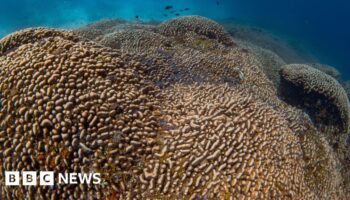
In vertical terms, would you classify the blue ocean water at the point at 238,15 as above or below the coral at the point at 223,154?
above

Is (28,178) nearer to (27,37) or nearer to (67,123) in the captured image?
(67,123)

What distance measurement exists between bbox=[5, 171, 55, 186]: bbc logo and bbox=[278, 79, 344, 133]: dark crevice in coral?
220 inches

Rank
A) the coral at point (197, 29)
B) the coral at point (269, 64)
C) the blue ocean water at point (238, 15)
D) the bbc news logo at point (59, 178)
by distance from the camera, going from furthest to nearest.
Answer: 1. the blue ocean water at point (238, 15)
2. the coral at point (269, 64)
3. the coral at point (197, 29)
4. the bbc news logo at point (59, 178)

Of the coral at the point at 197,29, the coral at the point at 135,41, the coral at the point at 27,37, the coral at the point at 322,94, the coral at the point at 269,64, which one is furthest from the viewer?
the coral at the point at 269,64

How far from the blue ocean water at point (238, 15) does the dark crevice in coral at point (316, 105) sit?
543 inches

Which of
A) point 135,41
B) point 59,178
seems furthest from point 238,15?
point 59,178

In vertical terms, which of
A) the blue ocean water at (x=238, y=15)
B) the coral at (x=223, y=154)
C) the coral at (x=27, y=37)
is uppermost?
the blue ocean water at (x=238, y=15)

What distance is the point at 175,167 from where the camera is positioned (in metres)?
2.52

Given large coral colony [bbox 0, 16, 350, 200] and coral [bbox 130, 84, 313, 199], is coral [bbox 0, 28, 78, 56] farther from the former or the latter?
coral [bbox 130, 84, 313, 199]

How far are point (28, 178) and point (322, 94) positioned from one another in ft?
19.7

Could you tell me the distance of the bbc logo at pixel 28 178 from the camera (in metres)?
2.44

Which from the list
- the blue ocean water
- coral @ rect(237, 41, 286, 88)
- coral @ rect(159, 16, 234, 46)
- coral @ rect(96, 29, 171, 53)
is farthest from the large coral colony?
the blue ocean water

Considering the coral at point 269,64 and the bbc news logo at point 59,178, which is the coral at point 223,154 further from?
the coral at point 269,64

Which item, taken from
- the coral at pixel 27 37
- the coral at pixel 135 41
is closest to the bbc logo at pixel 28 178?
the coral at pixel 27 37
